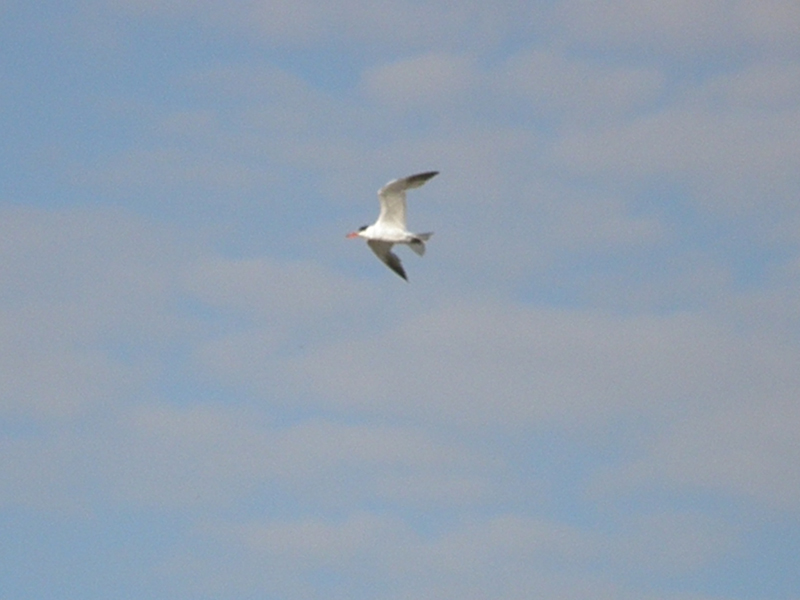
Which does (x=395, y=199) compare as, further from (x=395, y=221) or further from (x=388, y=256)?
(x=388, y=256)

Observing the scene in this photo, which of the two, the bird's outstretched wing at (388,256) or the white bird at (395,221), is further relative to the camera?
the bird's outstretched wing at (388,256)

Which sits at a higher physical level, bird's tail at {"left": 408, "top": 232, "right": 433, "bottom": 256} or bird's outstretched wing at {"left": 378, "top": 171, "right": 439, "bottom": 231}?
bird's outstretched wing at {"left": 378, "top": 171, "right": 439, "bottom": 231}

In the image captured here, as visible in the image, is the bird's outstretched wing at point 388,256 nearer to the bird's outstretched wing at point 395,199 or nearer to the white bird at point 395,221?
the white bird at point 395,221

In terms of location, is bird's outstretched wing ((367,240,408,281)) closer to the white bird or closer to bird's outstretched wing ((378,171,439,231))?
the white bird

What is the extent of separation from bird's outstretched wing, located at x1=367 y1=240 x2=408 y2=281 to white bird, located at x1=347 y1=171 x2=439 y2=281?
44cm

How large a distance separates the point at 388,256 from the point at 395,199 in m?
3.66

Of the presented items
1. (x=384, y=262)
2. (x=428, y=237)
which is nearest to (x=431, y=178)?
(x=428, y=237)

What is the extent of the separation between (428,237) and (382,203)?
2.16 m

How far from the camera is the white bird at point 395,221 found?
50969 mm

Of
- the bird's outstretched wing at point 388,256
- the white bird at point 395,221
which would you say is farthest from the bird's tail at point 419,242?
the bird's outstretched wing at point 388,256

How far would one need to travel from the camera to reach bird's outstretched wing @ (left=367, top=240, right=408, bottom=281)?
54.5m

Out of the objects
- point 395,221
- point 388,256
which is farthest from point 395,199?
point 388,256

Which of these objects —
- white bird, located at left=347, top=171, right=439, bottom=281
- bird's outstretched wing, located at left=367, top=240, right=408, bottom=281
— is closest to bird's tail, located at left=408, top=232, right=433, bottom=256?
white bird, located at left=347, top=171, right=439, bottom=281

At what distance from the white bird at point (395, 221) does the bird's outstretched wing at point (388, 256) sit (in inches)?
17.2
